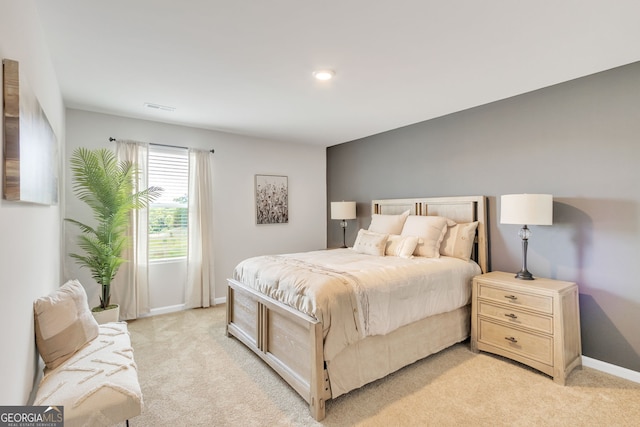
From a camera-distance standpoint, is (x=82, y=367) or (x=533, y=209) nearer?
(x=82, y=367)

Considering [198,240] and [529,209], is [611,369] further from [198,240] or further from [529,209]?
[198,240]

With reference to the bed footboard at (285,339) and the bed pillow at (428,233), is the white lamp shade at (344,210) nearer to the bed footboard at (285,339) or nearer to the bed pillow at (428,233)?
the bed pillow at (428,233)

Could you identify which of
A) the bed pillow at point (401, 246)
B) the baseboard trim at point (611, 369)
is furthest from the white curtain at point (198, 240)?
the baseboard trim at point (611, 369)

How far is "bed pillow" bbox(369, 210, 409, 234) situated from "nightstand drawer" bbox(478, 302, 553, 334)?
1296mm

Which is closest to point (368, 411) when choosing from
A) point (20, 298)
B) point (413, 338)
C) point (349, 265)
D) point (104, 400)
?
point (413, 338)

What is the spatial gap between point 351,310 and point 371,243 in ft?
4.98

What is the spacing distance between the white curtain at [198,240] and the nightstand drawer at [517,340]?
11.2 feet

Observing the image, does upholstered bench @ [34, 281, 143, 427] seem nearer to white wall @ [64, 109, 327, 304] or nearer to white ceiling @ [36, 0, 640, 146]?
white ceiling @ [36, 0, 640, 146]

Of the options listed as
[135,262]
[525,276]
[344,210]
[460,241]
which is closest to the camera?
[525,276]

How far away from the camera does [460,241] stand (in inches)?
129

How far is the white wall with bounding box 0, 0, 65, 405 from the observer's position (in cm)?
112

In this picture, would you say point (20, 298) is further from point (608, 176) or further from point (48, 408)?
point (608, 176)

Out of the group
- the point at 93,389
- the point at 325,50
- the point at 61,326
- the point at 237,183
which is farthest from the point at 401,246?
the point at 61,326

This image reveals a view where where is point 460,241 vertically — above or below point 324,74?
below
